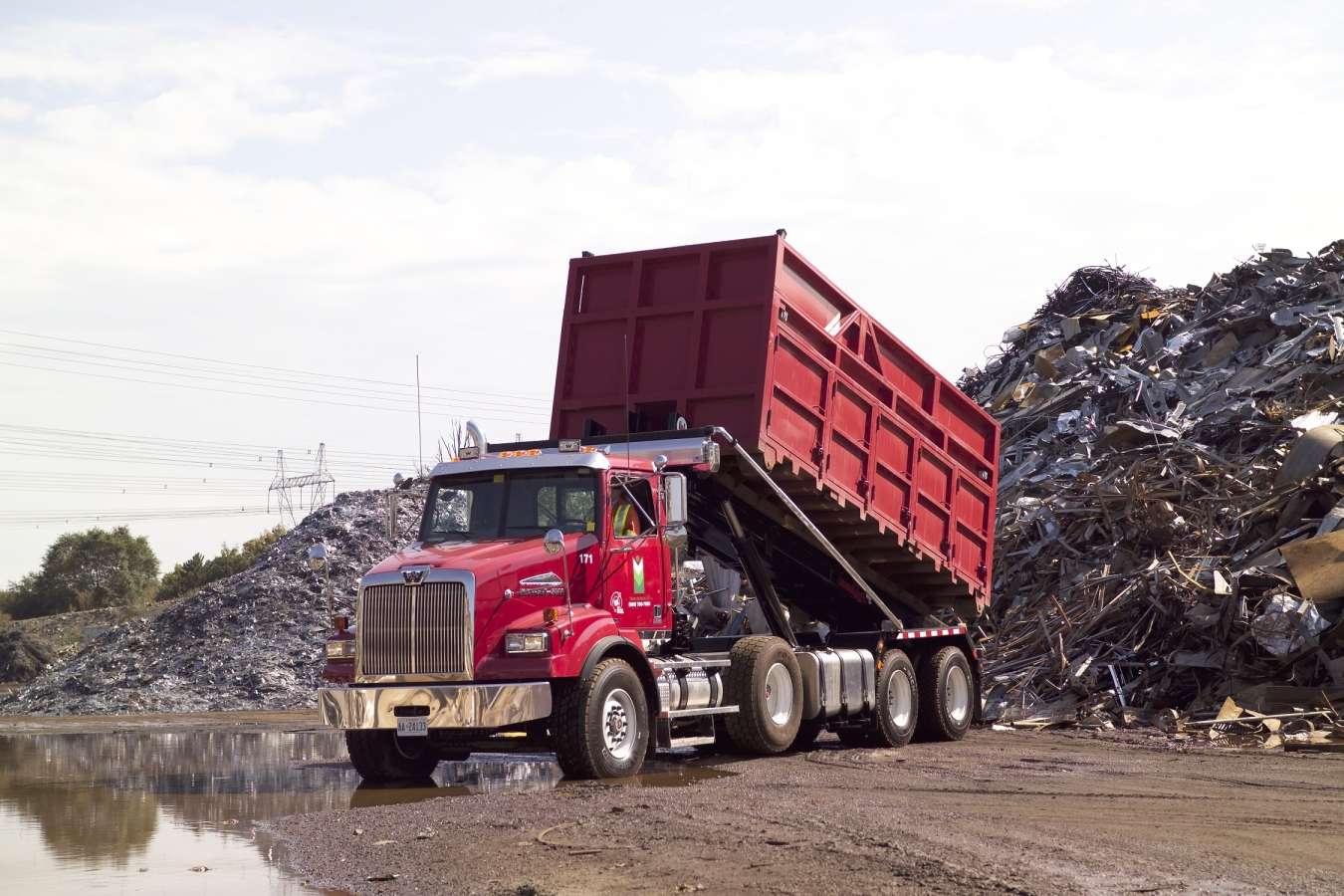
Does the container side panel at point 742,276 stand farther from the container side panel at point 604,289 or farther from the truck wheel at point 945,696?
the truck wheel at point 945,696

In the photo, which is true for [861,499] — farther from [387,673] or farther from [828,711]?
A: [387,673]

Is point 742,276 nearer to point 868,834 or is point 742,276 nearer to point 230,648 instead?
point 868,834

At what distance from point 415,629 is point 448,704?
0.70 metres

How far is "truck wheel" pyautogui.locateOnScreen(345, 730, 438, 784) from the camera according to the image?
12.6m

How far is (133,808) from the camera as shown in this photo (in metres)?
11.1

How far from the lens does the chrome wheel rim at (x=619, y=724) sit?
12.1 m

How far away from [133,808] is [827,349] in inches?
289

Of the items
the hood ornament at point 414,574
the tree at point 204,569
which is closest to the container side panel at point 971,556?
the hood ornament at point 414,574

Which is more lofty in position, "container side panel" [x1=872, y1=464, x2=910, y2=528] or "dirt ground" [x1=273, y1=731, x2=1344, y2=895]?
"container side panel" [x1=872, y1=464, x2=910, y2=528]

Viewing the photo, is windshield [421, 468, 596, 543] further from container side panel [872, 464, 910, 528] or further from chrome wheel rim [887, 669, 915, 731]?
chrome wheel rim [887, 669, 915, 731]

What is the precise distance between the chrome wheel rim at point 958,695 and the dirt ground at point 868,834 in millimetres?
3696

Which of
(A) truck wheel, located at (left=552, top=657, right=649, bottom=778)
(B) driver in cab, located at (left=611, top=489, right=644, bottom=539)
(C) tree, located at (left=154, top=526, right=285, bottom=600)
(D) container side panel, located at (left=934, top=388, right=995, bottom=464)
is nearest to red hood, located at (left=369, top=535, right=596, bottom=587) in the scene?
(B) driver in cab, located at (left=611, top=489, right=644, bottom=539)

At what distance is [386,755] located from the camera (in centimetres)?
1278

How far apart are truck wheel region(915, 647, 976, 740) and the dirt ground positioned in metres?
3.47
